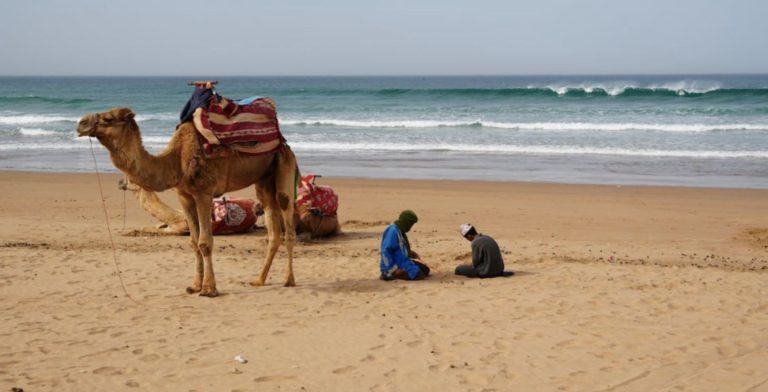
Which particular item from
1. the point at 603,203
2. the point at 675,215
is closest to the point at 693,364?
the point at 675,215

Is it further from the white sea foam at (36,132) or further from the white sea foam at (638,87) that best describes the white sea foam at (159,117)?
the white sea foam at (638,87)

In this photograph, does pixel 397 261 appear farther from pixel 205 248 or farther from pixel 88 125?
→ pixel 88 125

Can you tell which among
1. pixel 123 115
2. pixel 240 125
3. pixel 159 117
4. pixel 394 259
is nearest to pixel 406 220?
pixel 394 259

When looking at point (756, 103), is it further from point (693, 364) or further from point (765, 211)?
point (693, 364)

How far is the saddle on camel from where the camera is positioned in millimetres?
8383

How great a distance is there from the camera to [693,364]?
7.05 meters

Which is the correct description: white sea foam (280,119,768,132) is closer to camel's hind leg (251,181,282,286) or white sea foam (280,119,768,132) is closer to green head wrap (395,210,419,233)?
green head wrap (395,210,419,233)

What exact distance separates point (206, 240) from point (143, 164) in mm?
1037

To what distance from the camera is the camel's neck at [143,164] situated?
8359mm

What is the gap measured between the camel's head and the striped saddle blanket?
2.72 feet

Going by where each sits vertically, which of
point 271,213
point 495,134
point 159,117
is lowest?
point 159,117

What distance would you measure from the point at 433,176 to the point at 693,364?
49.0 ft

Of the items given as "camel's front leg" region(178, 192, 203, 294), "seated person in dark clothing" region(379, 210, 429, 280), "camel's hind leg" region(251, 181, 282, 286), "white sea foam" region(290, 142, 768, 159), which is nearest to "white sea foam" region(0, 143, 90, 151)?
"white sea foam" region(290, 142, 768, 159)

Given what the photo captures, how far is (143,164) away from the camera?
8.46 m
